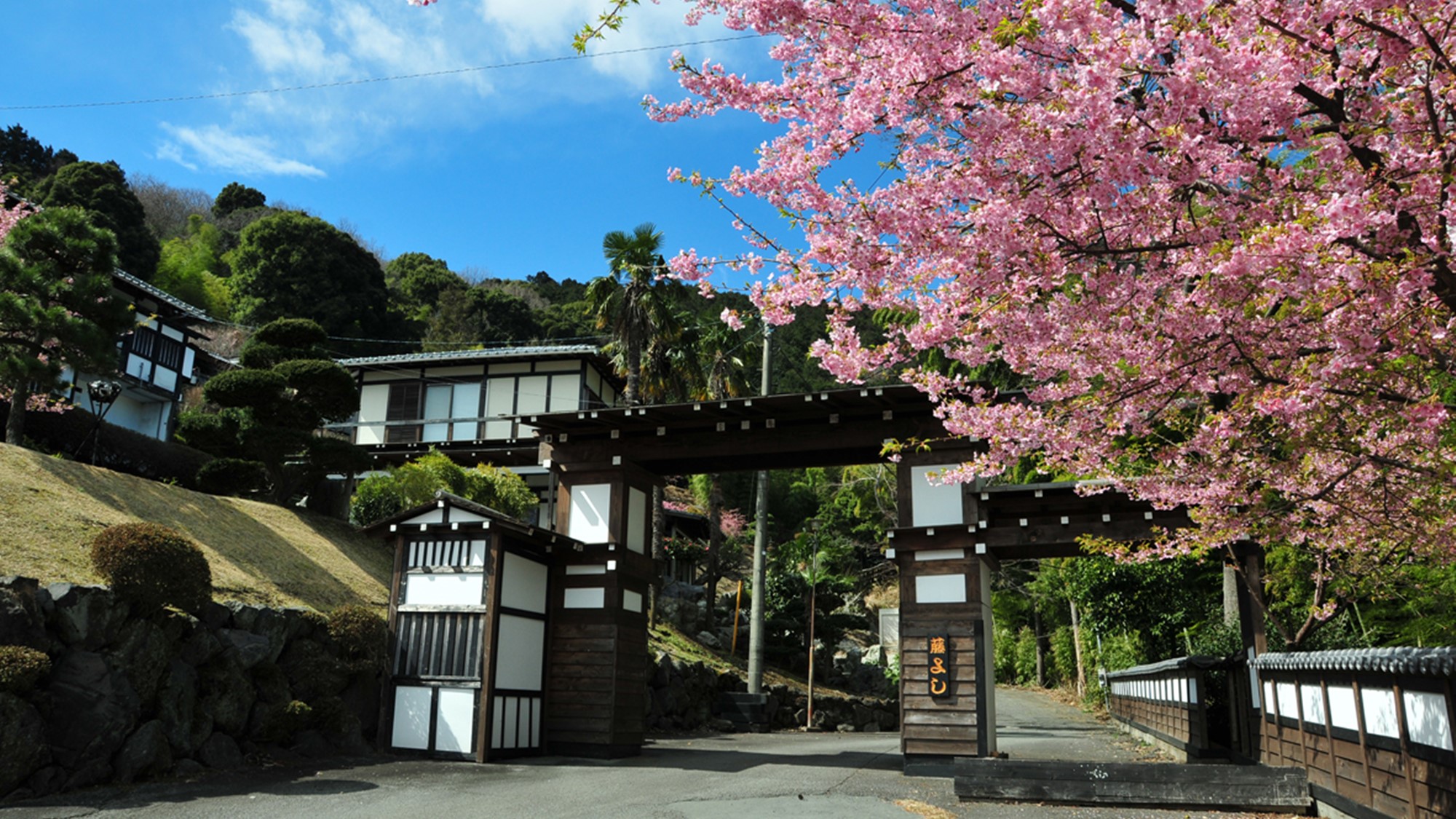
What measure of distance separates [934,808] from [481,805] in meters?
4.68

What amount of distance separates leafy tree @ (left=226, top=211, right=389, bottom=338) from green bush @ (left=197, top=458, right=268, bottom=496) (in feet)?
90.7

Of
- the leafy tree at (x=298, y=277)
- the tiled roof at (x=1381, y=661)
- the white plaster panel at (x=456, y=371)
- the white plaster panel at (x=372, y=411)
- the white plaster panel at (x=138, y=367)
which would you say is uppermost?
the leafy tree at (x=298, y=277)

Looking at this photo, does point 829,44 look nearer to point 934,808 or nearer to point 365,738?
point 934,808

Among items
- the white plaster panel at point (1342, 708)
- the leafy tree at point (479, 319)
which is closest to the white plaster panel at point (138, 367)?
the leafy tree at point (479, 319)

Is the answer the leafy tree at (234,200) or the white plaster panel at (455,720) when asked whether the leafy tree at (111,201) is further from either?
the white plaster panel at (455,720)

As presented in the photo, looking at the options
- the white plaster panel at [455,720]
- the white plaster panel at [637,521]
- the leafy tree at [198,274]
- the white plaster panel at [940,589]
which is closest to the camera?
the white plaster panel at [455,720]

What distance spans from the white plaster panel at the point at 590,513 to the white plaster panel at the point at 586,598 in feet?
2.68

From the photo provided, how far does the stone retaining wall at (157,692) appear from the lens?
900 centimetres

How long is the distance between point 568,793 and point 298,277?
41.2 m

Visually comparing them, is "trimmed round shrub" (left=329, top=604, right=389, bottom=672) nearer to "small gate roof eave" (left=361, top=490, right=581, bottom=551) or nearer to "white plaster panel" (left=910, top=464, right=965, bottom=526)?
"small gate roof eave" (left=361, top=490, right=581, bottom=551)

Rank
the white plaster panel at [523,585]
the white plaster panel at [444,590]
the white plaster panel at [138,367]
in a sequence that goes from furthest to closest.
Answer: the white plaster panel at [138,367] → the white plaster panel at [523,585] → the white plaster panel at [444,590]

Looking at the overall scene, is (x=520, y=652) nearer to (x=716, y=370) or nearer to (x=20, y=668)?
(x=20, y=668)

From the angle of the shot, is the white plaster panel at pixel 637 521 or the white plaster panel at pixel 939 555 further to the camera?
the white plaster panel at pixel 637 521

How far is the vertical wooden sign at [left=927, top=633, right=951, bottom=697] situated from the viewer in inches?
524
